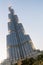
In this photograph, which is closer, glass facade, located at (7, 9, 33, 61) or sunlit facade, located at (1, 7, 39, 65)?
sunlit facade, located at (1, 7, 39, 65)

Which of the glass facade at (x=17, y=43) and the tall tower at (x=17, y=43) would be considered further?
the glass facade at (x=17, y=43)

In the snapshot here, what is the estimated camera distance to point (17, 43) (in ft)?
577

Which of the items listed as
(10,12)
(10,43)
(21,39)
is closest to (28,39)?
(21,39)

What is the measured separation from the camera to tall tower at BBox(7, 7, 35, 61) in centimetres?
16338

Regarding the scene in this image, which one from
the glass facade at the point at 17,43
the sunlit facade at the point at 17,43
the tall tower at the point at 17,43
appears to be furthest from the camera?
the glass facade at the point at 17,43

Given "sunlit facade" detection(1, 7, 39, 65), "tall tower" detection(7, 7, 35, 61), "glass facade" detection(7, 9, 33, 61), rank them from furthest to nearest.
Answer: "glass facade" detection(7, 9, 33, 61) → "tall tower" detection(7, 7, 35, 61) → "sunlit facade" detection(1, 7, 39, 65)

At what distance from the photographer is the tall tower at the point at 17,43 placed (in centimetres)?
16338

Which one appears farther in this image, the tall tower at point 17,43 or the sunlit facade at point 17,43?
the tall tower at point 17,43

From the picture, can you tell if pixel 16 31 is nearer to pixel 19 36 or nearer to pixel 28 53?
pixel 19 36

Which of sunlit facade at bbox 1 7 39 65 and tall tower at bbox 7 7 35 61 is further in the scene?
tall tower at bbox 7 7 35 61

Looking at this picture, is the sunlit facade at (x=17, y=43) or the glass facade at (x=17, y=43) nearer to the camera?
the sunlit facade at (x=17, y=43)

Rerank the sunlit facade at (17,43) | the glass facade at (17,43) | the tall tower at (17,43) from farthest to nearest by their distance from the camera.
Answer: the glass facade at (17,43), the tall tower at (17,43), the sunlit facade at (17,43)

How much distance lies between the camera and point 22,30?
182 meters

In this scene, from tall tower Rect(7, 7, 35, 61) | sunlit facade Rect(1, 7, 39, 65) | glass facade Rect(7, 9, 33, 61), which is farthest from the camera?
glass facade Rect(7, 9, 33, 61)
